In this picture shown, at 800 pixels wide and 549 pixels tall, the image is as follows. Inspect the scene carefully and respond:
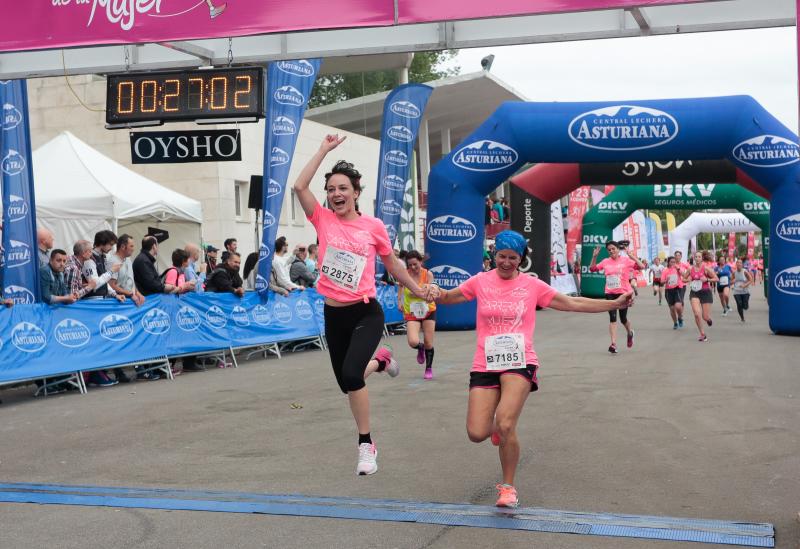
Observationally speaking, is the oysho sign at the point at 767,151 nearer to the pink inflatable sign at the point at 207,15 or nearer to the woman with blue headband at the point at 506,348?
the pink inflatable sign at the point at 207,15

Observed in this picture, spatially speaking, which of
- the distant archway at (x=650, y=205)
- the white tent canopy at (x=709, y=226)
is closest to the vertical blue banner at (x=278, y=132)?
the distant archway at (x=650, y=205)

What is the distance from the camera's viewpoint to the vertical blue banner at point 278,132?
15.9 m

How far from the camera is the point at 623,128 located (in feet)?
65.5

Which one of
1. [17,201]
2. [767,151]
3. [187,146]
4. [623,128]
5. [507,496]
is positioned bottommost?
[507,496]

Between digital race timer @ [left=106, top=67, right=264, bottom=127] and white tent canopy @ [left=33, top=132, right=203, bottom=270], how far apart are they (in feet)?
22.4

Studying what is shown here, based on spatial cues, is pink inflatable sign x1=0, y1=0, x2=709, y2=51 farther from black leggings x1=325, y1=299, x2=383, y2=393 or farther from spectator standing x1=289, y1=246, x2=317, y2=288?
spectator standing x1=289, y1=246, x2=317, y2=288

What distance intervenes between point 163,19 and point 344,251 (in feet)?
11.7

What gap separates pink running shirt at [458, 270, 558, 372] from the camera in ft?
20.0

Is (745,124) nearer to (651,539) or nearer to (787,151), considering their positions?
(787,151)

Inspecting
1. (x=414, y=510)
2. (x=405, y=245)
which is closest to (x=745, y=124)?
(x=405, y=245)

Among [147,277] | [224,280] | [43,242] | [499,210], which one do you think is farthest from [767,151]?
[499,210]

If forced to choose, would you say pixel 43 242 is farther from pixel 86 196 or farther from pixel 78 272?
pixel 86 196

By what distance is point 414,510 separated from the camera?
5.80 metres

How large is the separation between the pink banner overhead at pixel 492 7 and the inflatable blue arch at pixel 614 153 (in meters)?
12.2
